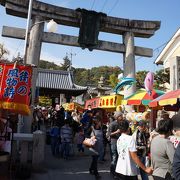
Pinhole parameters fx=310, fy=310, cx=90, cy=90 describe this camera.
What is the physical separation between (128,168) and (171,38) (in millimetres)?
16162

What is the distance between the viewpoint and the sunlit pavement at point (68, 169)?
896 centimetres

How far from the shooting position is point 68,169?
1014 centimetres

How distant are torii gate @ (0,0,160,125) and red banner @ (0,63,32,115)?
16.4 ft

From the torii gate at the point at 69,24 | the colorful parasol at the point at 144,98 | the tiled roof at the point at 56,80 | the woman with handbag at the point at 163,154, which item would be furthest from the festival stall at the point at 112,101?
the woman with handbag at the point at 163,154

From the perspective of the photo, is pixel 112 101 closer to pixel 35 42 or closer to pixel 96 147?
pixel 35 42

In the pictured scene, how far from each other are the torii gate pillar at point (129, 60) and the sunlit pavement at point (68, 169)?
12.8ft

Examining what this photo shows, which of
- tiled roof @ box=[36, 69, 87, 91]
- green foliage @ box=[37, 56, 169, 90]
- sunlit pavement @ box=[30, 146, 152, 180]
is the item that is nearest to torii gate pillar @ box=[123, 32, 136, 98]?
sunlit pavement @ box=[30, 146, 152, 180]

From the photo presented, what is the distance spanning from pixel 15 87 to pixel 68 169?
407cm

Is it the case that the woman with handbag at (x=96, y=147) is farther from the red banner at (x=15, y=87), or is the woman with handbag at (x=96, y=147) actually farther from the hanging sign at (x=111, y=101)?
the hanging sign at (x=111, y=101)

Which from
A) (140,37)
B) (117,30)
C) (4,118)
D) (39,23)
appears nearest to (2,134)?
(4,118)

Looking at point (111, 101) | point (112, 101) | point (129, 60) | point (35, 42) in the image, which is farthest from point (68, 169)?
point (111, 101)

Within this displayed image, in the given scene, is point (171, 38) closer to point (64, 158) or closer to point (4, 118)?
point (64, 158)

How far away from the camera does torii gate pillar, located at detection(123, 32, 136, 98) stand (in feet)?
48.5

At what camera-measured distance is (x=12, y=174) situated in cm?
843
